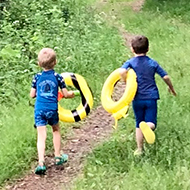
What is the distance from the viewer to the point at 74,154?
6.98 metres

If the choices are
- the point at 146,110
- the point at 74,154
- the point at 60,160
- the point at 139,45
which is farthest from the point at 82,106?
the point at 139,45

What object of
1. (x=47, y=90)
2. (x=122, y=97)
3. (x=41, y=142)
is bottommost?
(x=41, y=142)

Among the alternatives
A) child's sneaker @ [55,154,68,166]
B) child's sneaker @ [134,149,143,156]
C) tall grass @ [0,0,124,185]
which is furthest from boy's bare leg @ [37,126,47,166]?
child's sneaker @ [134,149,143,156]

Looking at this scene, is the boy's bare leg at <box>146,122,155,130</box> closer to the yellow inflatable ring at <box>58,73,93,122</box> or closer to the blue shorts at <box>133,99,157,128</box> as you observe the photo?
the blue shorts at <box>133,99,157,128</box>

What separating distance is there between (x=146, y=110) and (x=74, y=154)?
1169 millimetres

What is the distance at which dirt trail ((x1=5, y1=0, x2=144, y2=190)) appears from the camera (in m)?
6.20

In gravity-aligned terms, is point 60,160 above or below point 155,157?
below

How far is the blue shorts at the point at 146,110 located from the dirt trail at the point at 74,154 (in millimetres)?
889

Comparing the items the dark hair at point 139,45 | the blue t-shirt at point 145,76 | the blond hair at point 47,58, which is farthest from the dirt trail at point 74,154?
the dark hair at point 139,45

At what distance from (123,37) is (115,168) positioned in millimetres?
8145

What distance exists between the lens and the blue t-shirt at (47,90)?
6375 mm

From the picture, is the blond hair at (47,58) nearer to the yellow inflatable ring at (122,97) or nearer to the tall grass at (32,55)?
the yellow inflatable ring at (122,97)

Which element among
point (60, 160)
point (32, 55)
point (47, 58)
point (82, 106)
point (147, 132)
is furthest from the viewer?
point (32, 55)

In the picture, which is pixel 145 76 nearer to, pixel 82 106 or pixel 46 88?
pixel 82 106
